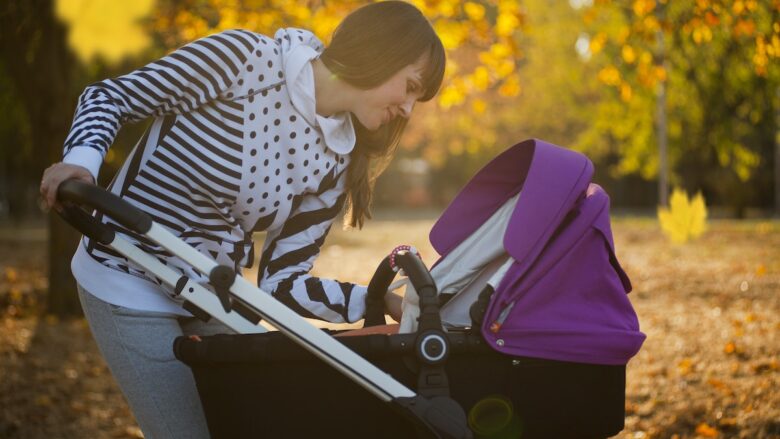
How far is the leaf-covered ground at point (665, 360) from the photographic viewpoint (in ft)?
16.0

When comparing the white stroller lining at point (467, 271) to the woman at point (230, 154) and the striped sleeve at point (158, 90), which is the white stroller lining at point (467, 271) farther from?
the striped sleeve at point (158, 90)

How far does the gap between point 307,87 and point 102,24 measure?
24.2 ft

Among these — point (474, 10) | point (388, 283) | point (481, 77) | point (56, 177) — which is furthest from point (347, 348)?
point (481, 77)

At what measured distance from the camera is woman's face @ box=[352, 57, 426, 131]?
2.40 m

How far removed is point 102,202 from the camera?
196 cm

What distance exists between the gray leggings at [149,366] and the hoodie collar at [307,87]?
66 centimetres

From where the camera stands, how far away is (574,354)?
6.70ft

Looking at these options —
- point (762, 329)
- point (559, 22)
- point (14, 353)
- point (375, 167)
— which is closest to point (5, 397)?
point (14, 353)

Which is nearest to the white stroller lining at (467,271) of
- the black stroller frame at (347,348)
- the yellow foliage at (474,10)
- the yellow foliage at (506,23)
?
the black stroller frame at (347,348)

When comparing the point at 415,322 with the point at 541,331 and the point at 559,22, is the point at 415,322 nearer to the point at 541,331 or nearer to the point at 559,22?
the point at 541,331

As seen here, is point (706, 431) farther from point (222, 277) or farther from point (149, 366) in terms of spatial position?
point (222, 277)

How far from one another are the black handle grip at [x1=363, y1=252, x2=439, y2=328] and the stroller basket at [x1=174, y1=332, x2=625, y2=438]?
116mm

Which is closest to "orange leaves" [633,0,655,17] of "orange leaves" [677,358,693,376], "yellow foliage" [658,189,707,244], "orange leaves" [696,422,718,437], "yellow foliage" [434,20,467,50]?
"yellow foliage" [434,20,467,50]

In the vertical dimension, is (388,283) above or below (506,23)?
above
